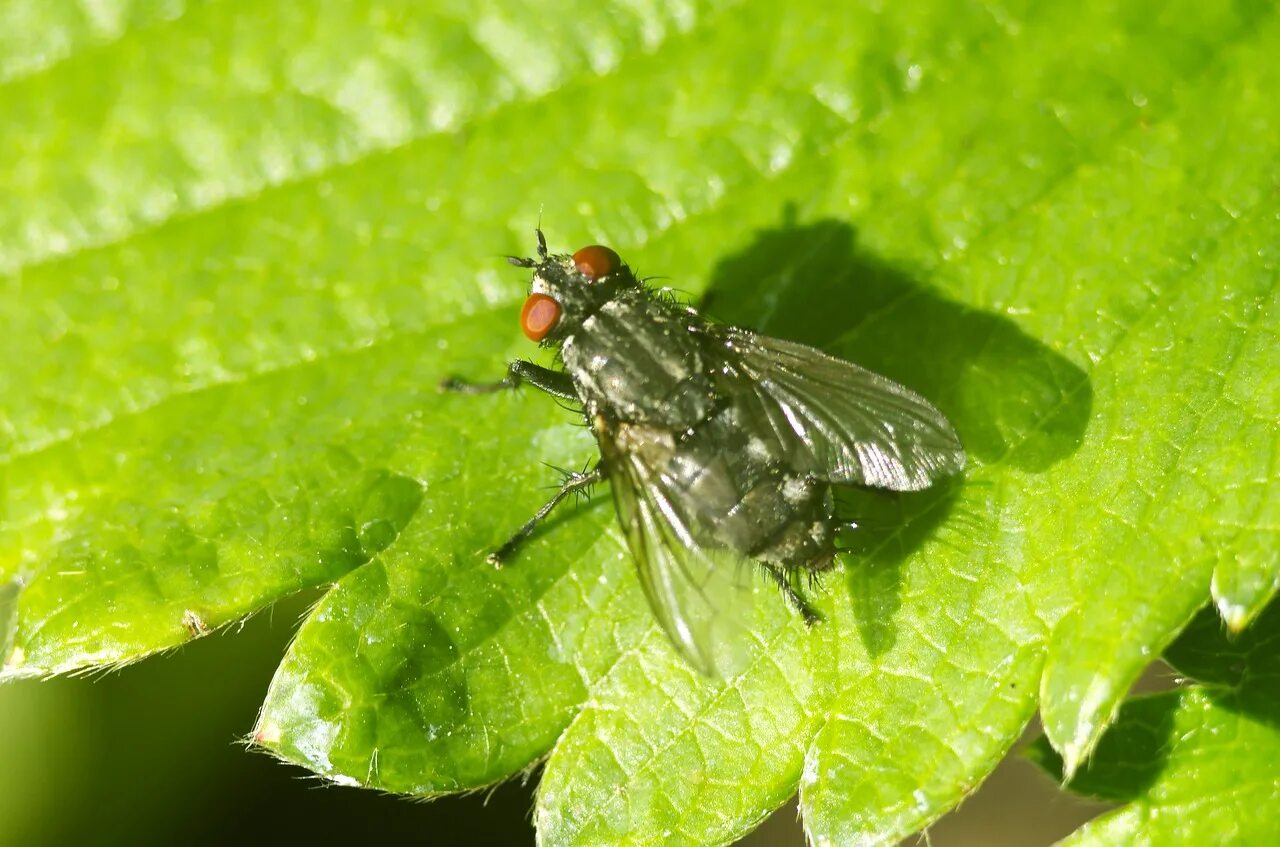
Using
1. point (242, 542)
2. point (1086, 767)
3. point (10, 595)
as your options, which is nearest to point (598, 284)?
point (242, 542)

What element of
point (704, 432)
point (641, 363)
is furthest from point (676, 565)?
point (641, 363)

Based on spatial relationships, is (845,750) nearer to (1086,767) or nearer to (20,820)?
(1086,767)

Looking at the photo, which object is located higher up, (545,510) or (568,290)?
(568,290)

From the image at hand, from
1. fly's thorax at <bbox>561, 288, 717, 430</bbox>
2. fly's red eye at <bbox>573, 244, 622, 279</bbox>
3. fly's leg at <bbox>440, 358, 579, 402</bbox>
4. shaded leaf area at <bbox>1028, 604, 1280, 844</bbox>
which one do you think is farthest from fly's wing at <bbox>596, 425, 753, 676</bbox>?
shaded leaf area at <bbox>1028, 604, 1280, 844</bbox>

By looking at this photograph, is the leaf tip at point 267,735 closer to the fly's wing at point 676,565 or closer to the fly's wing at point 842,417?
the fly's wing at point 676,565

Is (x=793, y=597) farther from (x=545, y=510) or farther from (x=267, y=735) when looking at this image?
(x=267, y=735)

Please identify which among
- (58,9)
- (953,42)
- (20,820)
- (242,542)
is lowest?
(20,820)
